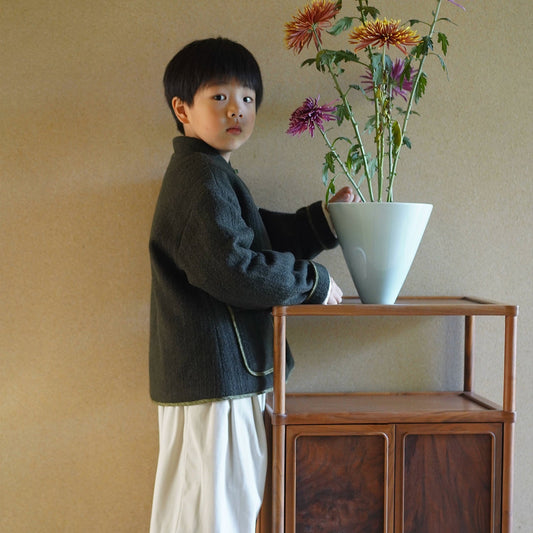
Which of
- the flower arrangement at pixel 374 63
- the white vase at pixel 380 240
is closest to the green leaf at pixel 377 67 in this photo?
the flower arrangement at pixel 374 63

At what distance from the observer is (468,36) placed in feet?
4.28

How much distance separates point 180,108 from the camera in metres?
1.11

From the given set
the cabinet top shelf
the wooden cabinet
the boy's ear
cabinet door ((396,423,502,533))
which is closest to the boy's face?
the boy's ear

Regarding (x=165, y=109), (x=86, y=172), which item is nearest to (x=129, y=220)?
(x=86, y=172)

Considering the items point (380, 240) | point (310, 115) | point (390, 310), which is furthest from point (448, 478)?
point (310, 115)

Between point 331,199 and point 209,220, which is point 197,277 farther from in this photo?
point 331,199

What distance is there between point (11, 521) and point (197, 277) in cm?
76

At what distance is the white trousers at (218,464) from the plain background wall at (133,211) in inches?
10.1

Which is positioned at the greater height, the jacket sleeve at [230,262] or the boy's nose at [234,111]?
the boy's nose at [234,111]

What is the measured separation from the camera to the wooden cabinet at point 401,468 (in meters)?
1.02

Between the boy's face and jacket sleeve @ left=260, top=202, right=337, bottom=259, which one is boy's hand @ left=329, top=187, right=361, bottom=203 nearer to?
jacket sleeve @ left=260, top=202, right=337, bottom=259

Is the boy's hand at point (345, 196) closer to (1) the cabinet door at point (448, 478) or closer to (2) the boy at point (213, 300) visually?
(2) the boy at point (213, 300)

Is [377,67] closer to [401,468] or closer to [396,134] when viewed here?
[396,134]

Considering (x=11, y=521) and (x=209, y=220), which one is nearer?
(x=209, y=220)
